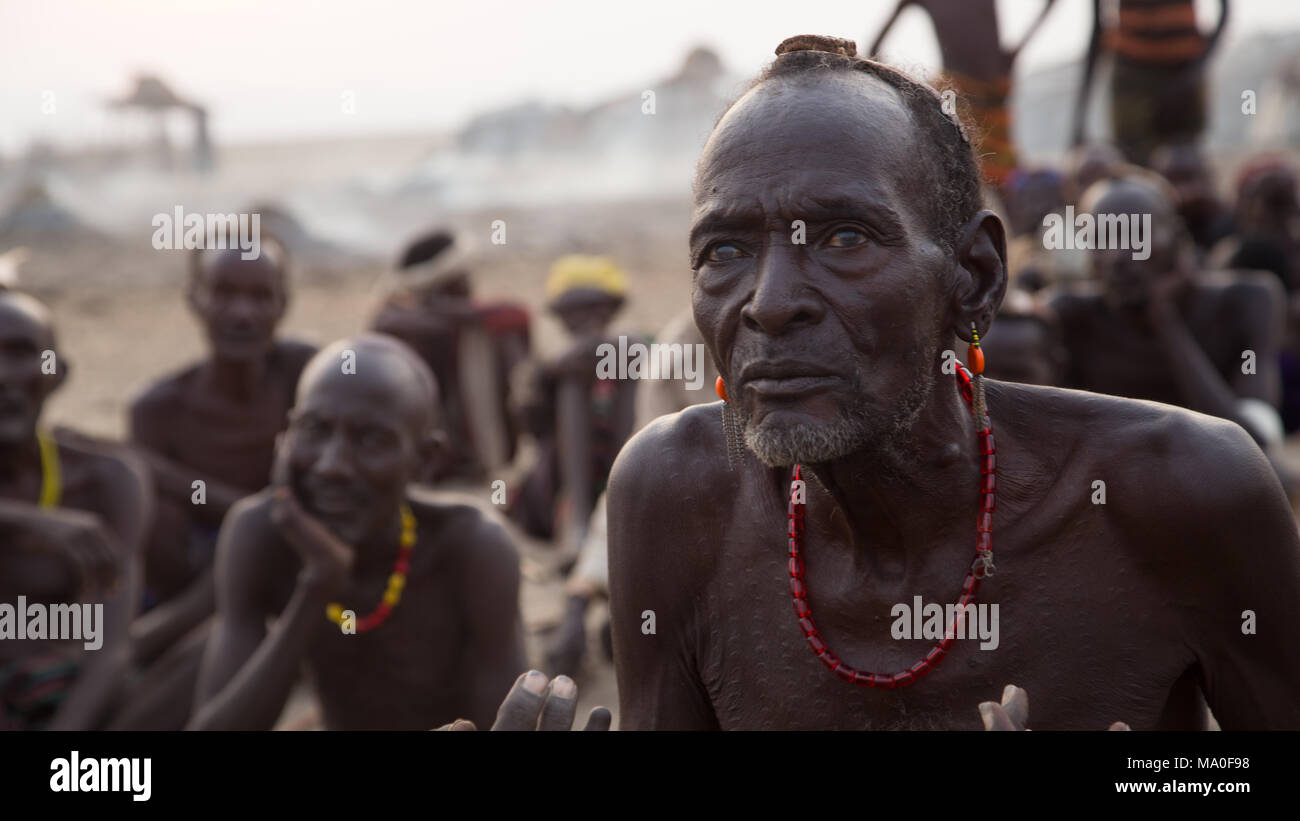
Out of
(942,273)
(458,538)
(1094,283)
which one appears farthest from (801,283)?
(1094,283)

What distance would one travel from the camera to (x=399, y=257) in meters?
9.01

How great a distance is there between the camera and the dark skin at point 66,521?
4344 mm

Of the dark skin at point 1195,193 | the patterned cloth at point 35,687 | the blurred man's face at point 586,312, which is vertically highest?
the dark skin at point 1195,193

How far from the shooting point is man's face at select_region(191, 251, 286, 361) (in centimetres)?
580

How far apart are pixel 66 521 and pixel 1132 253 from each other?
438cm

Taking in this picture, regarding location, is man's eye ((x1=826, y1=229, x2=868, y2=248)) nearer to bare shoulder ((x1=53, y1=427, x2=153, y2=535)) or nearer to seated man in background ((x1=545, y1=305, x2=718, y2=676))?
seated man in background ((x1=545, y1=305, x2=718, y2=676))

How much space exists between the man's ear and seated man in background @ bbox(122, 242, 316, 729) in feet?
13.4

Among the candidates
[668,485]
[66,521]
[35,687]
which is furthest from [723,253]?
[35,687]

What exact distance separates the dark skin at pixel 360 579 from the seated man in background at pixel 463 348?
4.27 meters

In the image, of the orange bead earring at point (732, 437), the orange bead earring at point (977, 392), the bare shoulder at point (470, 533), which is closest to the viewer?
the orange bead earring at point (977, 392)

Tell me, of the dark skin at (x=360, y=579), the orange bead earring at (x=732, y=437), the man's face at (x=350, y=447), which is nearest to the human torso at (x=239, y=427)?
the dark skin at (x=360, y=579)

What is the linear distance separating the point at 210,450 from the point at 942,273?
4696mm

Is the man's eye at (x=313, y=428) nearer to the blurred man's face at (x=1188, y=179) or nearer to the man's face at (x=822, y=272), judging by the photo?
the man's face at (x=822, y=272)
